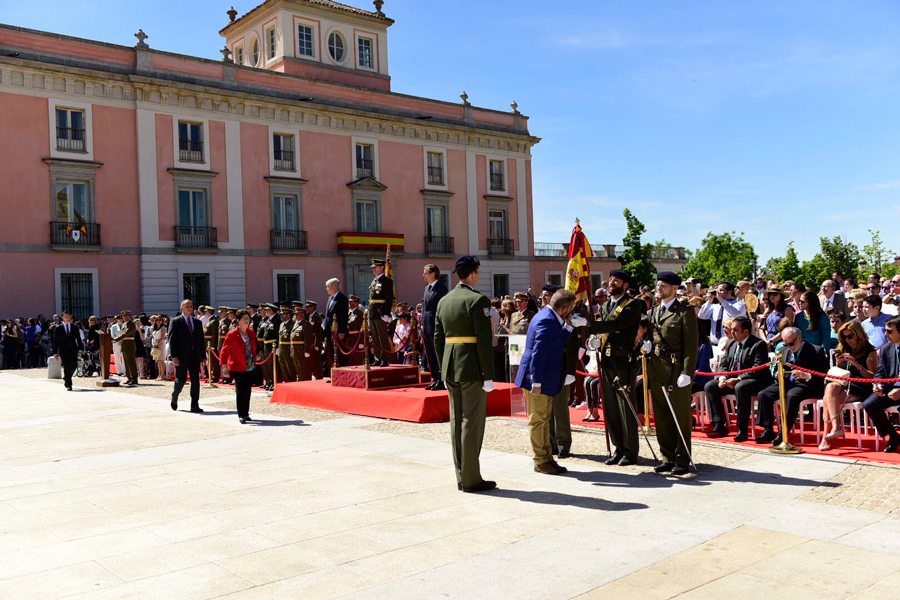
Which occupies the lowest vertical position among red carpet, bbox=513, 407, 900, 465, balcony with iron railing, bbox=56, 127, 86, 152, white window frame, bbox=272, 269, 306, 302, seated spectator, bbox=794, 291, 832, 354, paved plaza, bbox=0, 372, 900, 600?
paved plaza, bbox=0, 372, 900, 600

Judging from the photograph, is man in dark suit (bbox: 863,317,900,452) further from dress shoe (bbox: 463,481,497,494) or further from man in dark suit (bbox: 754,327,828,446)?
dress shoe (bbox: 463,481,497,494)

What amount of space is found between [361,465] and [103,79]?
27435 mm

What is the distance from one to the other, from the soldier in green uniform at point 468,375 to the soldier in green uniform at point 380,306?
19.5 feet

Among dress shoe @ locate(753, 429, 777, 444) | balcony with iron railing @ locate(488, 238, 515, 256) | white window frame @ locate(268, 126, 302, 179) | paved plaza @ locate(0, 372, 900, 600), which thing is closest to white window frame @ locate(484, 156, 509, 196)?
balcony with iron railing @ locate(488, 238, 515, 256)

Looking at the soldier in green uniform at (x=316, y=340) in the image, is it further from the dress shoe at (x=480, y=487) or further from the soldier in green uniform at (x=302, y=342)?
the dress shoe at (x=480, y=487)

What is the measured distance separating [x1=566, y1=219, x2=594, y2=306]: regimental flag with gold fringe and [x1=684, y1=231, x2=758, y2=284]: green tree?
66742 mm

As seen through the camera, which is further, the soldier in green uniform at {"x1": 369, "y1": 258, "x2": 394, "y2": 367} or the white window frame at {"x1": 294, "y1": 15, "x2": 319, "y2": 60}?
the white window frame at {"x1": 294, "y1": 15, "x2": 319, "y2": 60}

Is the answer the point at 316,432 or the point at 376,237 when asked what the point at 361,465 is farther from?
the point at 376,237

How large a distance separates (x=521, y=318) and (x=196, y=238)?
77.6ft

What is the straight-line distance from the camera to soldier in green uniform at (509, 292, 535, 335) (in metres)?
12.4

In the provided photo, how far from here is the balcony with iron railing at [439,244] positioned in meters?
40.8

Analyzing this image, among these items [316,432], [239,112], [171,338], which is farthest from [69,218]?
[316,432]

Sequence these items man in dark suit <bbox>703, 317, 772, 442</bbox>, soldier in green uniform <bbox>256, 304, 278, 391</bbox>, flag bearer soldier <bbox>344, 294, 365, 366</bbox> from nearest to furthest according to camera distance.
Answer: man in dark suit <bbox>703, 317, 772, 442</bbox>, flag bearer soldier <bbox>344, 294, 365, 366</bbox>, soldier in green uniform <bbox>256, 304, 278, 391</bbox>

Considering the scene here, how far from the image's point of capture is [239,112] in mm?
34312
